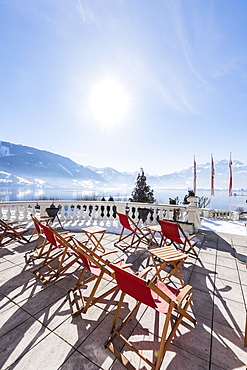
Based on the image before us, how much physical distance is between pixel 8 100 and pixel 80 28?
6.33 metres

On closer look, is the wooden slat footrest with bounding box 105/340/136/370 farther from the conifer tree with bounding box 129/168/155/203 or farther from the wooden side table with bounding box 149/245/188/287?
the conifer tree with bounding box 129/168/155/203

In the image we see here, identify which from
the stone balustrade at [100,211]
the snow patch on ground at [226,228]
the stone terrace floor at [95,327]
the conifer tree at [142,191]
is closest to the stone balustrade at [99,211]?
the stone balustrade at [100,211]

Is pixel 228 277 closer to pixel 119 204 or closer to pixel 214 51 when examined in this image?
pixel 119 204

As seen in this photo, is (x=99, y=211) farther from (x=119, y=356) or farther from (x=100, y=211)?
(x=119, y=356)

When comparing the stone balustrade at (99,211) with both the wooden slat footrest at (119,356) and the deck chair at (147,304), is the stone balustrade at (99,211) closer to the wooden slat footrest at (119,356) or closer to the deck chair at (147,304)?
the deck chair at (147,304)

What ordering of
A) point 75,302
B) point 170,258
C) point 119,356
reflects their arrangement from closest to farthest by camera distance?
point 119,356
point 75,302
point 170,258

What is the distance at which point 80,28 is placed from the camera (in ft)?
19.2

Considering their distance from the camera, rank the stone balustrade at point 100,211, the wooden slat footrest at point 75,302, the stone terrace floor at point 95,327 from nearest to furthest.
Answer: the stone terrace floor at point 95,327
the wooden slat footrest at point 75,302
the stone balustrade at point 100,211

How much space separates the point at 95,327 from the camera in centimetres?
180

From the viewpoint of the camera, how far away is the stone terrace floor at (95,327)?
1453 millimetres

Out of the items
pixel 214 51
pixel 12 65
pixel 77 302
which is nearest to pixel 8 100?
pixel 12 65

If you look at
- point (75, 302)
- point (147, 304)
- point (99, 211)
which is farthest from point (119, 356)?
point (99, 211)

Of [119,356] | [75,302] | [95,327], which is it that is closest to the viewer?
[119,356]

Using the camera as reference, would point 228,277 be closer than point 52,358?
No
